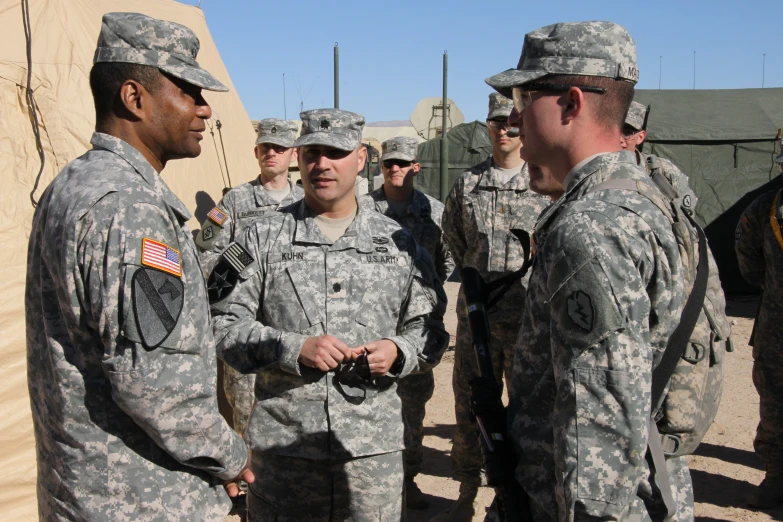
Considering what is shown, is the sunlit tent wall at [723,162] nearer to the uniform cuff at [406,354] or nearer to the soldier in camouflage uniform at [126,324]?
the uniform cuff at [406,354]

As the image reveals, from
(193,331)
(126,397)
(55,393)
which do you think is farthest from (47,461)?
(193,331)

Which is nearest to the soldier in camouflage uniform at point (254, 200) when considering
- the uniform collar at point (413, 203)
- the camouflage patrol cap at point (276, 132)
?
the camouflage patrol cap at point (276, 132)

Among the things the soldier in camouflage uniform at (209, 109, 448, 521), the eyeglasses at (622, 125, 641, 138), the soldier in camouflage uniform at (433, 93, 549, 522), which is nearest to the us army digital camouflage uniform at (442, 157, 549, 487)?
the soldier in camouflage uniform at (433, 93, 549, 522)

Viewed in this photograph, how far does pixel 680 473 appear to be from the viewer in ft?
6.72

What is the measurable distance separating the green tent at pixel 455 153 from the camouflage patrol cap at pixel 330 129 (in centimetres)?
1163

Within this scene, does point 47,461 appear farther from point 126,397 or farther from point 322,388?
point 322,388

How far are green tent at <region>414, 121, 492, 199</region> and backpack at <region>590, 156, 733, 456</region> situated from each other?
12686 millimetres

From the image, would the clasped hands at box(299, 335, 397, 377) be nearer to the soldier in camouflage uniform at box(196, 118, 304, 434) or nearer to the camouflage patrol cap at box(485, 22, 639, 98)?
the camouflage patrol cap at box(485, 22, 639, 98)

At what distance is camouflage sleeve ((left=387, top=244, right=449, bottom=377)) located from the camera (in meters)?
2.91

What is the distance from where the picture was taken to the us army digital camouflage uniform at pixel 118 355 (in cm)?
184

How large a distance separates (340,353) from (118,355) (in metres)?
0.92

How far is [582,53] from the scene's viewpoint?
6.12 feet

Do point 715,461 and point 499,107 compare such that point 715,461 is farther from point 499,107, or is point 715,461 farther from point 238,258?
point 238,258

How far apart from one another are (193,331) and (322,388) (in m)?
0.88
